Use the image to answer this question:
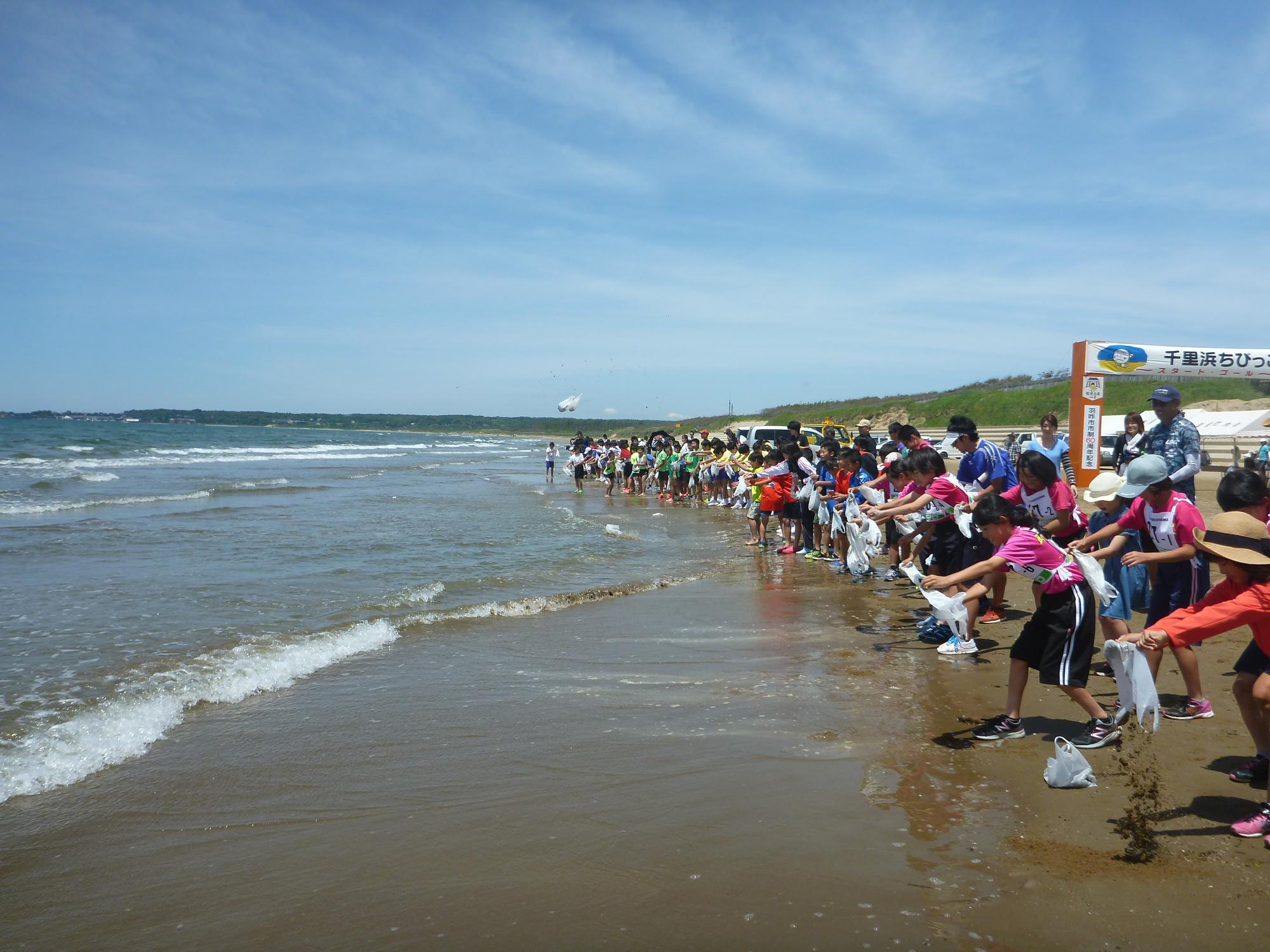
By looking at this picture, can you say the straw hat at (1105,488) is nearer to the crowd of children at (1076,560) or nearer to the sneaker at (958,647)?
the crowd of children at (1076,560)

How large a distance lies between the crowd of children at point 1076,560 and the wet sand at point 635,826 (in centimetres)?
40

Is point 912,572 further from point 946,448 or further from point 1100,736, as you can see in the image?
point 946,448

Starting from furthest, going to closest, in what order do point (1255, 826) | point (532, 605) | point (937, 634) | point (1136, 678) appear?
1. point (532, 605)
2. point (937, 634)
3. point (1136, 678)
4. point (1255, 826)

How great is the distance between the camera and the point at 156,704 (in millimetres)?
5516

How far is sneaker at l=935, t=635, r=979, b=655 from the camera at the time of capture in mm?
5824

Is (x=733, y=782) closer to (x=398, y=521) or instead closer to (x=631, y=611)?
(x=631, y=611)

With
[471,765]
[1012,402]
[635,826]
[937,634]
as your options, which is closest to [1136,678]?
[635,826]

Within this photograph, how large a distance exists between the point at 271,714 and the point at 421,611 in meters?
2.96

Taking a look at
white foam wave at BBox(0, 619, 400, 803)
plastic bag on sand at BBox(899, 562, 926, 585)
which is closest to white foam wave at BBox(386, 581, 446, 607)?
white foam wave at BBox(0, 619, 400, 803)

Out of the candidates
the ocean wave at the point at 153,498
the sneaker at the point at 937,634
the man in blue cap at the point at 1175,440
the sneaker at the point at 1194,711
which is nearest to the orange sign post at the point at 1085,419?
the man in blue cap at the point at 1175,440

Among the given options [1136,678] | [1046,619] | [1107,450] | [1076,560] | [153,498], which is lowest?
[153,498]

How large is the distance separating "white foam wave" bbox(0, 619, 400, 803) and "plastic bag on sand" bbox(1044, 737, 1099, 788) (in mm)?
4885

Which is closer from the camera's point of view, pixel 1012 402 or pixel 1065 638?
pixel 1065 638

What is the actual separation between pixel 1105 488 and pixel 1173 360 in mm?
12121
